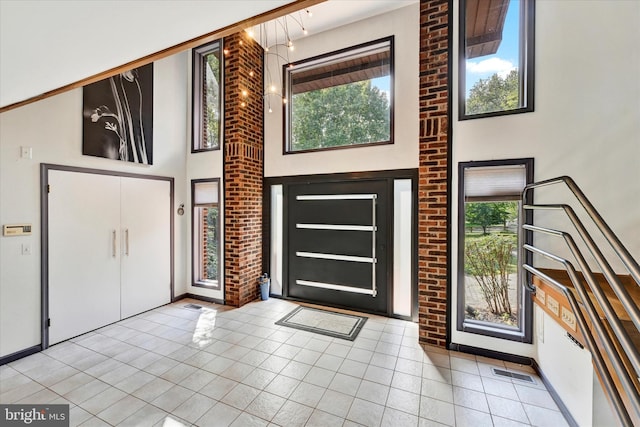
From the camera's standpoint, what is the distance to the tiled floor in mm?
2006

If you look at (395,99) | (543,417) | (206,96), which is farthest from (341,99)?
(543,417)

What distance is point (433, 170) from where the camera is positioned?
9.76 feet

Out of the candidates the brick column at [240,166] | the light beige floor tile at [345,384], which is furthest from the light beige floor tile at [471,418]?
the brick column at [240,166]

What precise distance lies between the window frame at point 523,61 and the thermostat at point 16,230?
15.7 ft

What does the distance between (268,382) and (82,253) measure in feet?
9.21

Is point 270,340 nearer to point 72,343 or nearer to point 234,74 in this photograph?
point 72,343

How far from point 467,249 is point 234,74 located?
417 centimetres

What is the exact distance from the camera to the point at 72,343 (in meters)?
3.07

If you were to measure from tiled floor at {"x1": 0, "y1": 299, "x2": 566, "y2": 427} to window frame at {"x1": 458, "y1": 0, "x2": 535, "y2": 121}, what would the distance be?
2.56 meters

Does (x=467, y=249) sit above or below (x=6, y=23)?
below

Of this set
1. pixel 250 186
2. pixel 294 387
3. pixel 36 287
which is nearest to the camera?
pixel 294 387

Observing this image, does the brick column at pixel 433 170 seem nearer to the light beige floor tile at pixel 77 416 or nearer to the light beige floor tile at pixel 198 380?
the light beige floor tile at pixel 198 380

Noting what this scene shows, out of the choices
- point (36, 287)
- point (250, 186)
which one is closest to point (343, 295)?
point (250, 186)

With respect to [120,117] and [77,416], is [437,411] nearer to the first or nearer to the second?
[77,416]
